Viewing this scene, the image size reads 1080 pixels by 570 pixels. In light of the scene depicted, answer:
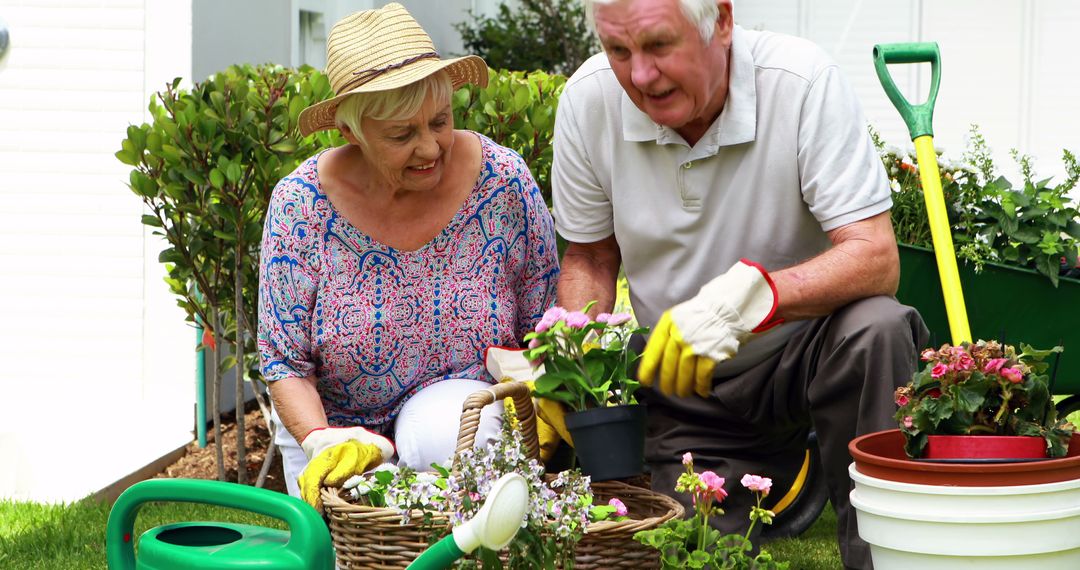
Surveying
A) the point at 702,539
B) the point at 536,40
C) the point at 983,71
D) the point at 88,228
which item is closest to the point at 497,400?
the point at 702,539

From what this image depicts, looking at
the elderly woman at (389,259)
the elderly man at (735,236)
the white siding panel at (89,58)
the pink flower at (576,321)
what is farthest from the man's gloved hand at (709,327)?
the white siding panel at (89,58)

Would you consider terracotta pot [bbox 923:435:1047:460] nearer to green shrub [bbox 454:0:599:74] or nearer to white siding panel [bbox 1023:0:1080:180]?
green shrub [bbox 454:0:599:74]

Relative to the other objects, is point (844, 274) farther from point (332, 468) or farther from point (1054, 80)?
point (1054, 80)

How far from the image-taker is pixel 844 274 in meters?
2.30

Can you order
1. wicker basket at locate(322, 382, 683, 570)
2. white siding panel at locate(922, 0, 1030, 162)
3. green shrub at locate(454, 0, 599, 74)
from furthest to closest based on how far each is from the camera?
white siding panel at locate(922, 0, 1030, 162) → green shrub at locate(454, 0, 599, 74) → wicker basket at locate(322, 382, 683, 570)

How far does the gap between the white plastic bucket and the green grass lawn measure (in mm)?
1264

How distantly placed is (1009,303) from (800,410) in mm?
858

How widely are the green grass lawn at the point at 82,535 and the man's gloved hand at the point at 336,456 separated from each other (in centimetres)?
98

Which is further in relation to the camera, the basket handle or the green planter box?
the green planter box

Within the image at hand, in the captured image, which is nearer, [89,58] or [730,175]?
[730,175]

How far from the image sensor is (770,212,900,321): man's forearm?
7.39 feet

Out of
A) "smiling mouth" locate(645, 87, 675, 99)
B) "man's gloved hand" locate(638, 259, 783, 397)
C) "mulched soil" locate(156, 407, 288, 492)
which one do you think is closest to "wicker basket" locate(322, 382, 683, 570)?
"man's gloved hand" locate(638, 259, 783, 397)

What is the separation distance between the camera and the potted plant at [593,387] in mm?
2172

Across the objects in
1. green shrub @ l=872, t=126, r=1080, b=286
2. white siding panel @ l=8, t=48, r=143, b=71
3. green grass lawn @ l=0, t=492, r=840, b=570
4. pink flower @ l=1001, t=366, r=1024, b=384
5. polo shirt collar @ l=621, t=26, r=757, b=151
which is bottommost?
green grass lawn @ l=0, t=492, r=840, b=570
